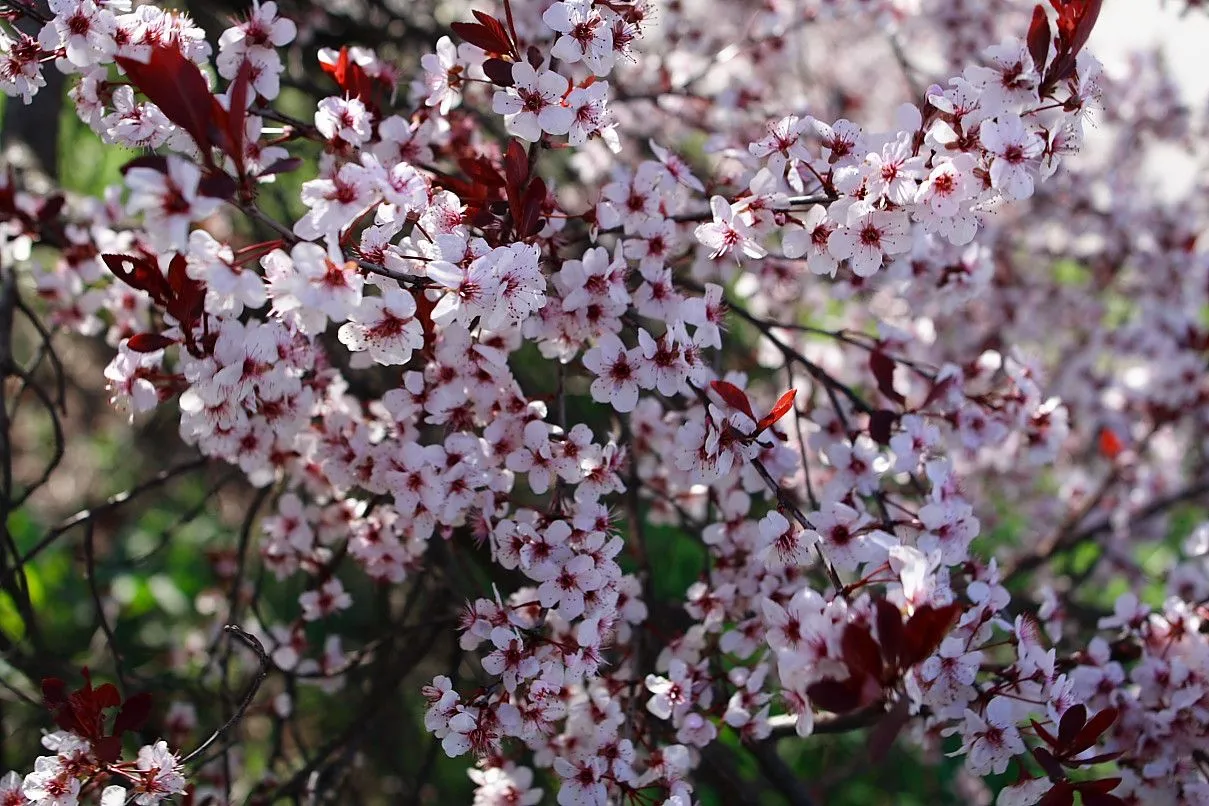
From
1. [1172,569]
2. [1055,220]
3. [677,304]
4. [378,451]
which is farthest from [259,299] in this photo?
[1055,220]

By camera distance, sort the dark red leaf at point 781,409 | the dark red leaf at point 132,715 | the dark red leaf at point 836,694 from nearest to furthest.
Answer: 1. the dark red leaf at point 836,694
2. the dark red leaf at point 781,409
3. the dark red leaf at point 132,715

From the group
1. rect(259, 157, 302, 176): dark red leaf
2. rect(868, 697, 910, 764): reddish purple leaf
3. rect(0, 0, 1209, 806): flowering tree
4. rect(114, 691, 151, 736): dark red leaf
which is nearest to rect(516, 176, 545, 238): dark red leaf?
rect(0, 0, 1209, 806): flowering tree

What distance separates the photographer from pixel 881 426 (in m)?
1.66

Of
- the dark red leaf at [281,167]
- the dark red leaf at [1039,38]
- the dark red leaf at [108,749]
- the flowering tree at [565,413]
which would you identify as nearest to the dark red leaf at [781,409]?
the flowering tree at [565,413]

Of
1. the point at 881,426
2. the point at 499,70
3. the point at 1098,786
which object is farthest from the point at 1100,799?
the point at 499,70

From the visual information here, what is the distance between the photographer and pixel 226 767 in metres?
1.81

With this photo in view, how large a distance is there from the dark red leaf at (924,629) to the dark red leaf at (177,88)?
3.01 ft

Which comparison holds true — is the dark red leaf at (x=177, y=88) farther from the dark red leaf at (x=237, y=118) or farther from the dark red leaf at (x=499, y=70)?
the dark red leaf at (x=499, y=70)

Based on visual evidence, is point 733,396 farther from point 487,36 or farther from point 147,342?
point 147,342

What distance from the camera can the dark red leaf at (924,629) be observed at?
1048mm

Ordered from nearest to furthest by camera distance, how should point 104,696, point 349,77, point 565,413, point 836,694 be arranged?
point 836,694 < point 104,696 < point 349,77 < point 565,413

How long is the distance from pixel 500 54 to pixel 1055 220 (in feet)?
9.89

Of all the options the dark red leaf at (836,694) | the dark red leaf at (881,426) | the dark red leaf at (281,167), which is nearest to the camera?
the dark red leaf at (836,694)

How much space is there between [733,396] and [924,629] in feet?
1.35
